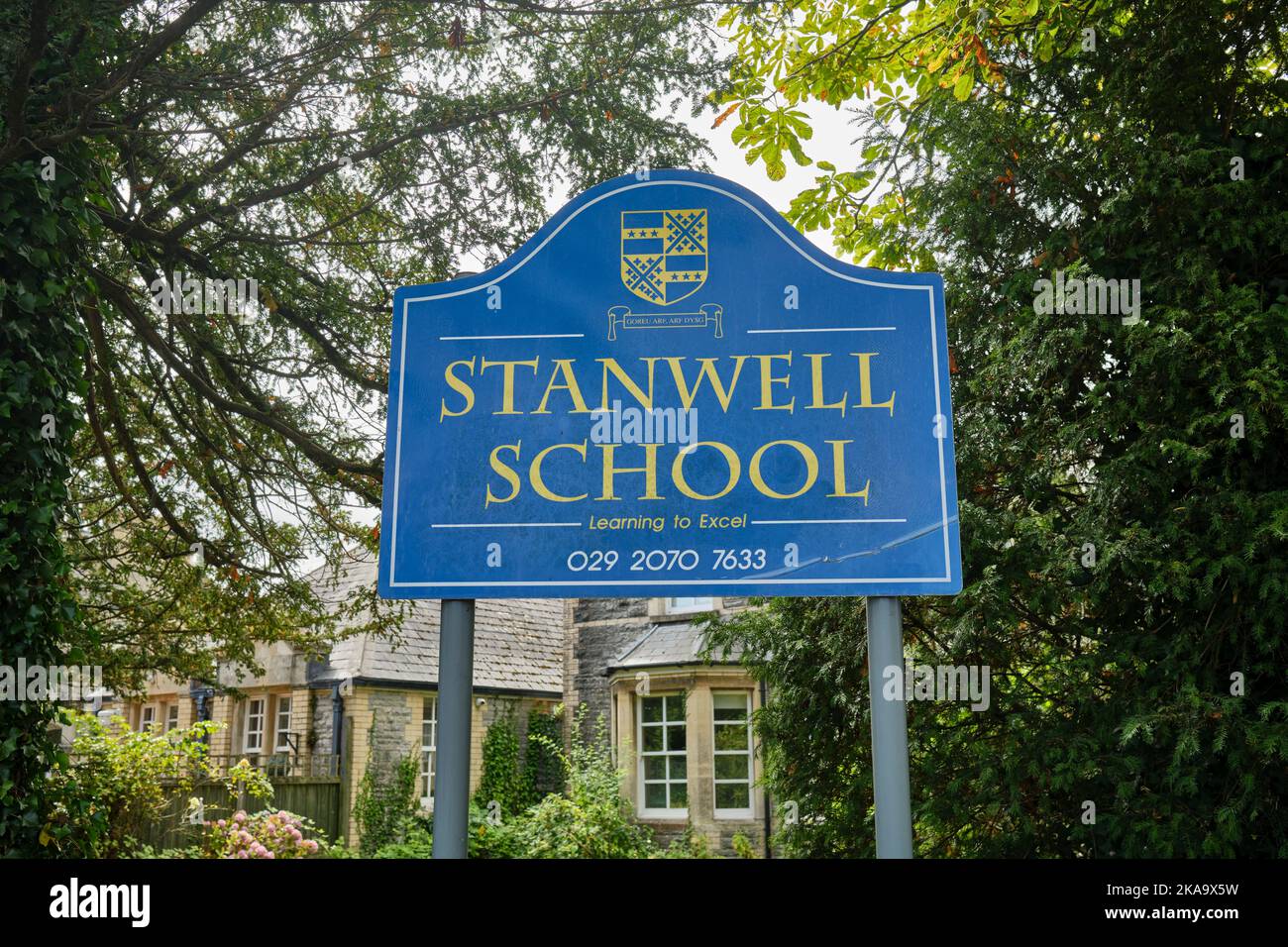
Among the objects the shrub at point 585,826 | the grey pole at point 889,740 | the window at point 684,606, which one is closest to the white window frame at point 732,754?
→ the window at point 684,606

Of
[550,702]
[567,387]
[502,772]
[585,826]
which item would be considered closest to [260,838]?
[585,826]

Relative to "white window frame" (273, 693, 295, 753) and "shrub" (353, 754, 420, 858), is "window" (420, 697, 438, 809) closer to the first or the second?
"shrub" (353, 754, 420, 858)

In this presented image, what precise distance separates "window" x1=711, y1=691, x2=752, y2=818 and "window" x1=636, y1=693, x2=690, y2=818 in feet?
1.86

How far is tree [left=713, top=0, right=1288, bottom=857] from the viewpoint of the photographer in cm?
519

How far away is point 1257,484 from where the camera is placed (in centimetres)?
540

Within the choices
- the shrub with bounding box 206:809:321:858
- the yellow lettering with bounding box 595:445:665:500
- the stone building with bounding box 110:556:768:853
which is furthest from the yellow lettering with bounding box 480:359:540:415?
the stone building with bounding box 110:556:768:853

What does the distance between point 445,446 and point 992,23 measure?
16.5 ft

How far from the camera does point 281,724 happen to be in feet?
64.0

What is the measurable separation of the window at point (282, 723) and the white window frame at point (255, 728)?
0.31 m

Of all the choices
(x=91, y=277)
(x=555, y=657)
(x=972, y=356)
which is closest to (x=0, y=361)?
(x=91, y=277)

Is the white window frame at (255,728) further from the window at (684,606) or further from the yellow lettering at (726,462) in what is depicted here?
the yellow lettering at (726,462)

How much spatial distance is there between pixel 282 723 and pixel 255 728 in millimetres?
994
